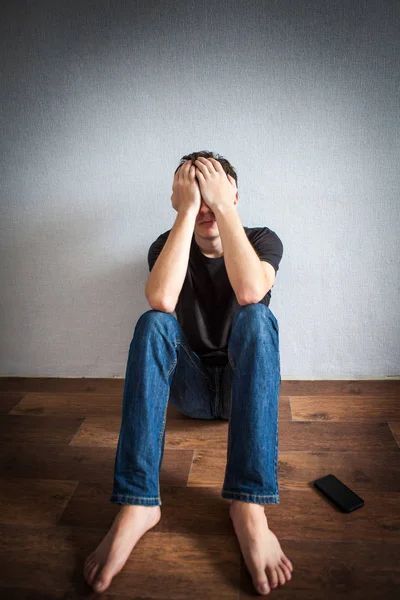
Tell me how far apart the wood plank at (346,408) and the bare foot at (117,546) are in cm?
81

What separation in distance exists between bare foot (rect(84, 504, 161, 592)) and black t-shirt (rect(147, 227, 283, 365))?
0.58 meters

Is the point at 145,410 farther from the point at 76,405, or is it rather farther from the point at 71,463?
the point at 76,405

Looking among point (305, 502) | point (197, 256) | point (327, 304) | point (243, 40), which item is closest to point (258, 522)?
point (305, 502)

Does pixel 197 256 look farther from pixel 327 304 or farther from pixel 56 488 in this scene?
pixel 56 488

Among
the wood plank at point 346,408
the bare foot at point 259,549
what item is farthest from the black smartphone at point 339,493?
the wood plank at point 346,408

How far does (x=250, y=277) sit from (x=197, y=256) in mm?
358

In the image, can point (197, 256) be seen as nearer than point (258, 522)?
No

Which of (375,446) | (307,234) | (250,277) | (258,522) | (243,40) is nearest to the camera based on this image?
(258,522)

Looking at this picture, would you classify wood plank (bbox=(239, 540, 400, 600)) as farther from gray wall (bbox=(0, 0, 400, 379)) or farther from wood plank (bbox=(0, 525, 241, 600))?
gray wall (bbox=(0, 0, 400, 379))

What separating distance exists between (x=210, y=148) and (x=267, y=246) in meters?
0.55

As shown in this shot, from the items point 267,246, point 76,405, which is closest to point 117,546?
point 76,405

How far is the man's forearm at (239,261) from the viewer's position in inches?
51.5

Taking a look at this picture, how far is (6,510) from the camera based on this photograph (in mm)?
1359

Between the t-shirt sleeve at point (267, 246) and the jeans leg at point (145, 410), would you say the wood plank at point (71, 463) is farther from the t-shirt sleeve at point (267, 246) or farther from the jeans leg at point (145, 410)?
the t-shirt sleeve at point (267, 246)
